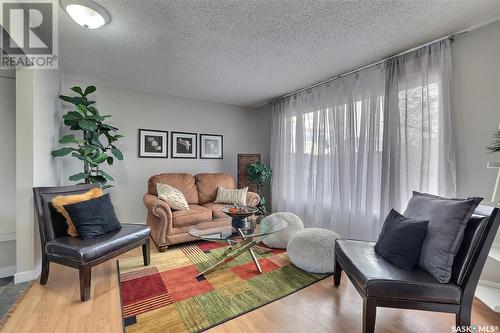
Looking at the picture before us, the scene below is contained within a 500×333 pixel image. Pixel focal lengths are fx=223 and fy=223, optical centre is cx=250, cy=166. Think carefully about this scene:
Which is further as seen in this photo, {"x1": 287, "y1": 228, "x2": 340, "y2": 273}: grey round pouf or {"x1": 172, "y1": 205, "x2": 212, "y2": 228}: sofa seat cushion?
{"x1": 172, "y1": 205, "x2": 212, "y2": 228}: sofa seat cushion

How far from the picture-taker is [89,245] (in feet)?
6.31

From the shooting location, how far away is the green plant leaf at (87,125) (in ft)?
9.13

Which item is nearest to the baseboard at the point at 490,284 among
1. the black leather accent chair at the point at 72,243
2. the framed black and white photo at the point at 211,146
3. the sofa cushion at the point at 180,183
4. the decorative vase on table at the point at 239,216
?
the decorative vase on table at the point at 239,216

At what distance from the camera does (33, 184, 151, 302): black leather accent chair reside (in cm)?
186

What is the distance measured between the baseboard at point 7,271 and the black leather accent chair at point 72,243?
0.59 m

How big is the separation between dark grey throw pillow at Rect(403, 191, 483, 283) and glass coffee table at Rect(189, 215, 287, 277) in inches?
50.6

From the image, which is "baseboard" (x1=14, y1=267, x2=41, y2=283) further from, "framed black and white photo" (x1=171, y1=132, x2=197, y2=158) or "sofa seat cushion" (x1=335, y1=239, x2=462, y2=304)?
"sofa seat cushion" (x1=335, y1=239, x2=462, y2=304)

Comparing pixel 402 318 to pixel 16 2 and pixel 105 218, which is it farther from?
pixel 16 2

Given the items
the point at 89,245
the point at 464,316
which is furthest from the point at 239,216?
the point at 464,316

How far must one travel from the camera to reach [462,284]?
138 centimetres

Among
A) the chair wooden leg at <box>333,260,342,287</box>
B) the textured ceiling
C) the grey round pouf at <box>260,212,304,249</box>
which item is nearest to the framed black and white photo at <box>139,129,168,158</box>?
the textured ceiling

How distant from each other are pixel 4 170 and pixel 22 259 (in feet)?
3.27

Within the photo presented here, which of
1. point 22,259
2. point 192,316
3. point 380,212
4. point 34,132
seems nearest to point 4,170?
point 34,132

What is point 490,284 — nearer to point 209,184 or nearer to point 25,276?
point 209,184
